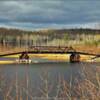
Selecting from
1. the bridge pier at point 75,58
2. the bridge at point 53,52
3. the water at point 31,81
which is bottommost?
the bridge pier at point 75,58

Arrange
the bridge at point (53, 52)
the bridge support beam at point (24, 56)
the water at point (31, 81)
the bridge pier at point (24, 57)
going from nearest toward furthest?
the water at point (31, 81), the bridge pier at point (24, 57), the bridge support beam at point (24, 56), the bridge at point (53, 52)

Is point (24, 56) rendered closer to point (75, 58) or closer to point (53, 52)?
point (53, 52)

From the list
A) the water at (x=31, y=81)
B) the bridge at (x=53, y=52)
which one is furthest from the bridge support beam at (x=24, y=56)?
the water at (x=31, y=81)

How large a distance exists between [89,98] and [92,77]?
55 cm

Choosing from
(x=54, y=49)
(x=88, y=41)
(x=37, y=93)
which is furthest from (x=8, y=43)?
(x=37, y=93)

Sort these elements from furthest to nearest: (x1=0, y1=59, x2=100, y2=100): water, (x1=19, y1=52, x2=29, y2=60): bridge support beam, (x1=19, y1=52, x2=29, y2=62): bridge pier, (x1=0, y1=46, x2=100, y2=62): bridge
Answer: (x1=0, y1=46, x2=100, y2=62): bridge < (x1=19, y1=52, x2=29, y2=60): bridge support beam < (x1=19, y1=52, x2=29, y2=62): bridge pier < (x1=0, y1=59, x2=100, y2=100): water

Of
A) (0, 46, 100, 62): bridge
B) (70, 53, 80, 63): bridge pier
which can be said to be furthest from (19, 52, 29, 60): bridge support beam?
(70, 53, 80, 63): bridge pier

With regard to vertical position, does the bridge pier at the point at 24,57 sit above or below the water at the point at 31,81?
below

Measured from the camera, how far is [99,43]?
17812 centimetres

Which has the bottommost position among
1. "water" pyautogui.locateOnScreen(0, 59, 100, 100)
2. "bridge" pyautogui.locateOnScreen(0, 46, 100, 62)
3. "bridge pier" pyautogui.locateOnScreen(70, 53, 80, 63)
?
"bridge pier" pyautogui.locateOnScreen(70, 53, 80, 63)

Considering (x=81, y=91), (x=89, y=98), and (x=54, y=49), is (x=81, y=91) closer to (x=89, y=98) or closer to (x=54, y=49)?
(x=89, y=98)

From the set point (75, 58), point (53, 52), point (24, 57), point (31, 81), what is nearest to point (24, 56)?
point (24, 57)

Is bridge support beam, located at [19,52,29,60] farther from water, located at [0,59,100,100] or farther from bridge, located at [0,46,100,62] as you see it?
water, located at [0,59,100,100]

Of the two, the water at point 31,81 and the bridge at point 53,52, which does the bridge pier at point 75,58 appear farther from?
the water at point 31,81
